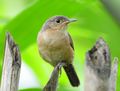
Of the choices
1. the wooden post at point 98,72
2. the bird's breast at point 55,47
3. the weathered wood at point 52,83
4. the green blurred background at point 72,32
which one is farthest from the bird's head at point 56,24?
the wooden post at point 98,72

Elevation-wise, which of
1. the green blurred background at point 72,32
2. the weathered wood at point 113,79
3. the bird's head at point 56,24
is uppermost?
the bird's head at point 56,24

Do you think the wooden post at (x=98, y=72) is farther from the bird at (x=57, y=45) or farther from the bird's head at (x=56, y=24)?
the bird's head at (x=56, y=24)

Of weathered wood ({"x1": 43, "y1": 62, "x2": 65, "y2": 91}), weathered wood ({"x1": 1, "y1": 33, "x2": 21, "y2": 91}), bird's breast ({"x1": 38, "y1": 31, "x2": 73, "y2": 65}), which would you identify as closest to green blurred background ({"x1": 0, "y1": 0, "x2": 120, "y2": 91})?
bird's breast ({"x1": 38, "y1": 31, "x2": 73, "y2": 65})

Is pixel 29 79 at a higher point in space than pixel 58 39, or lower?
lower

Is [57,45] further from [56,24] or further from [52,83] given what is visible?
[52,83]

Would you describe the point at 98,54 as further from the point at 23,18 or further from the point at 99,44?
the point at 23,18

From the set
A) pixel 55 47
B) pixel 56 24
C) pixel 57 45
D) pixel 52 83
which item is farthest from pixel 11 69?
pixel 56 24

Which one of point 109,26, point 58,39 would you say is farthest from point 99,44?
point 58,39

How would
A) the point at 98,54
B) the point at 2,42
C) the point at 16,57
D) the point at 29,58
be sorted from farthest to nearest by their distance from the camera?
the point at 29,58 → the point at 2,42 → the point at 16,57 → the point at 98,54

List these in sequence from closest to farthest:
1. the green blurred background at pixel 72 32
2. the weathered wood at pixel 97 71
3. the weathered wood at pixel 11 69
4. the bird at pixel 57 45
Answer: the weathered wood at pixel 97 71 < the weathered wood at pixel 11 69 < the green blurred background at pixel 72 32 < the bird at pixel 57 45
